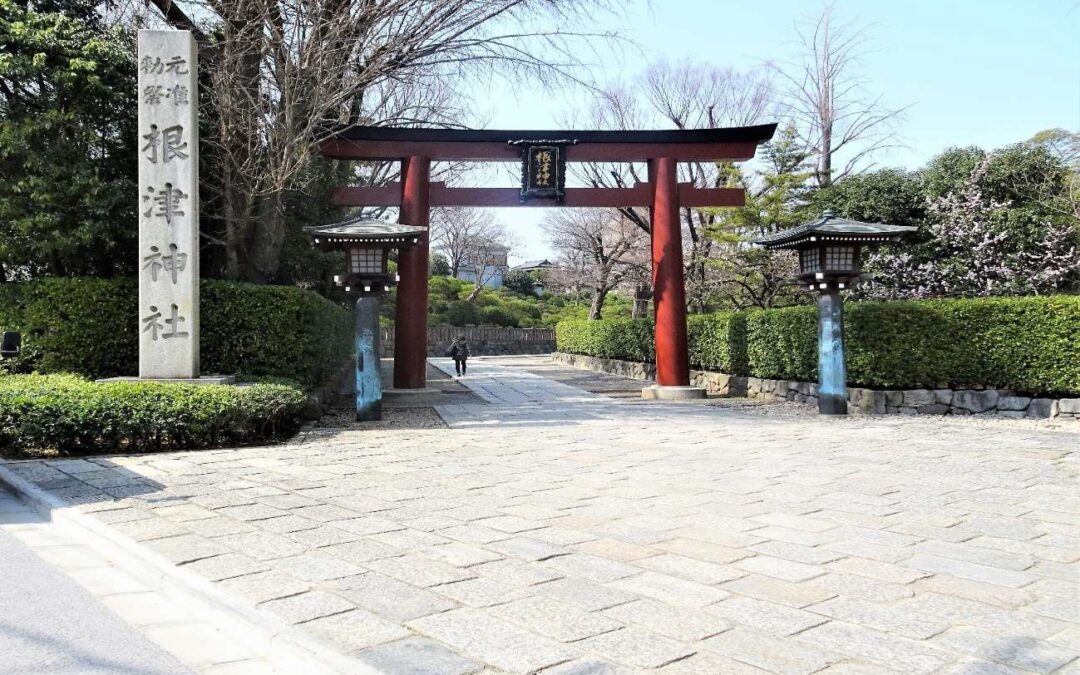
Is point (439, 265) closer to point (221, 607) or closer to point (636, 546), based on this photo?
point (636, 546)

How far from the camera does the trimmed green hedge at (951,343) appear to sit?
11.4 metres

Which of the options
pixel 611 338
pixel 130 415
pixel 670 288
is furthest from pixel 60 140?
pixel 611 338

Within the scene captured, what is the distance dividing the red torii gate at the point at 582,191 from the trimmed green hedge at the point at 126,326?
3.05m

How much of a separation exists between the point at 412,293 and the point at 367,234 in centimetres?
368

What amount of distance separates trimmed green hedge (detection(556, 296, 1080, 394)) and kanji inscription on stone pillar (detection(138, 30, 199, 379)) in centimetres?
1056

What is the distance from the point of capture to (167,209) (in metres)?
10.6

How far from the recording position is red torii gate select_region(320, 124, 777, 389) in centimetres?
1532

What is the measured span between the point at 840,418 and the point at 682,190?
6.34m

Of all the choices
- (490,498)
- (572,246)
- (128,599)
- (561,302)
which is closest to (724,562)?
(490,498)

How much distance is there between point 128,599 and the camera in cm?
407

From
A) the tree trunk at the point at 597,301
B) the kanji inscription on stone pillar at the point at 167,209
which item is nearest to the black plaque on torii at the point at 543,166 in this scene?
the kanji inscription on stone pillar at the point at 167,209

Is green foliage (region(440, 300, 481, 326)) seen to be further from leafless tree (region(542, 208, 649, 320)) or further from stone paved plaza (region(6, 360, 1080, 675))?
stone paved plaza (region(6, 360, 1080, 675))

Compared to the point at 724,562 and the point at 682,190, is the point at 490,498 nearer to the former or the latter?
the point at 724,562

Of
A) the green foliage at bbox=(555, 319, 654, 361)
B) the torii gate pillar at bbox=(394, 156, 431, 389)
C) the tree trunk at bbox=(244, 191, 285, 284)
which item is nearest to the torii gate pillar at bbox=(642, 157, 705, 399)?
the torii gate pillar at bbox=(394, 156, 431, 389)
